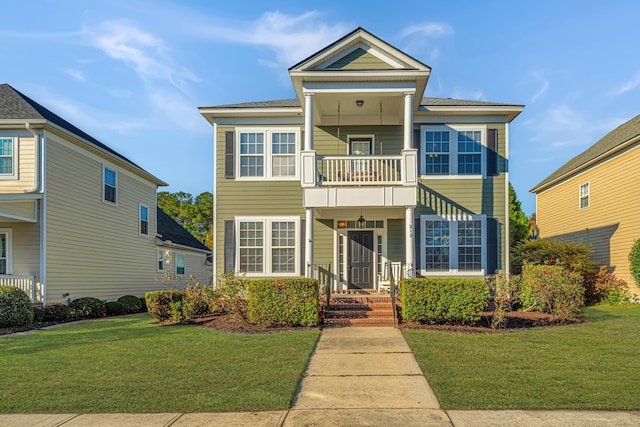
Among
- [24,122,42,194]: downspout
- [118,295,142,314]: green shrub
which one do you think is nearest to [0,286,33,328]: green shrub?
[24,122,42,194]: downspout

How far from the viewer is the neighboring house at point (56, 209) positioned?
14258mm

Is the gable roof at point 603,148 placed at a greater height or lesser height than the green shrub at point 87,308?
greater

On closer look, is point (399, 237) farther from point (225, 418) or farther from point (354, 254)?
point (225, 418)

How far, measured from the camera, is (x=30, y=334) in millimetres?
10734

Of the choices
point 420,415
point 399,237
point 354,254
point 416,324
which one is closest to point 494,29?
point 399,237

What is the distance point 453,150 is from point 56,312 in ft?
41.4

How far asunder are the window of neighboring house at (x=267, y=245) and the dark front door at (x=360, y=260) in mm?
1684

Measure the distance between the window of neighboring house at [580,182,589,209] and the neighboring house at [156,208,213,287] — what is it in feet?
54.6

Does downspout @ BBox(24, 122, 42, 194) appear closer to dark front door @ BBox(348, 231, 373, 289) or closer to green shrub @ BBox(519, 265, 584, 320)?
dark front door @ BBox(348, 231, 373, 289)

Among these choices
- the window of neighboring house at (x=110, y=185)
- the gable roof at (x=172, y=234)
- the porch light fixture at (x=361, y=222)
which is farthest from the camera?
the gable roof at (x=172, y=234)

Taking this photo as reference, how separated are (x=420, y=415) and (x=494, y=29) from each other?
1159 cm

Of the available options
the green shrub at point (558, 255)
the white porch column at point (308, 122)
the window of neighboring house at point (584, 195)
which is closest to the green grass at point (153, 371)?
the white porch column at point (308, 122)

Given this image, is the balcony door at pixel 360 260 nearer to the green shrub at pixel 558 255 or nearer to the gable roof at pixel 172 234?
the green shrub at pixel 558 255

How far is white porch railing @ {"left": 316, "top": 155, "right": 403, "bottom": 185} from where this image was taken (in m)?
12.6
